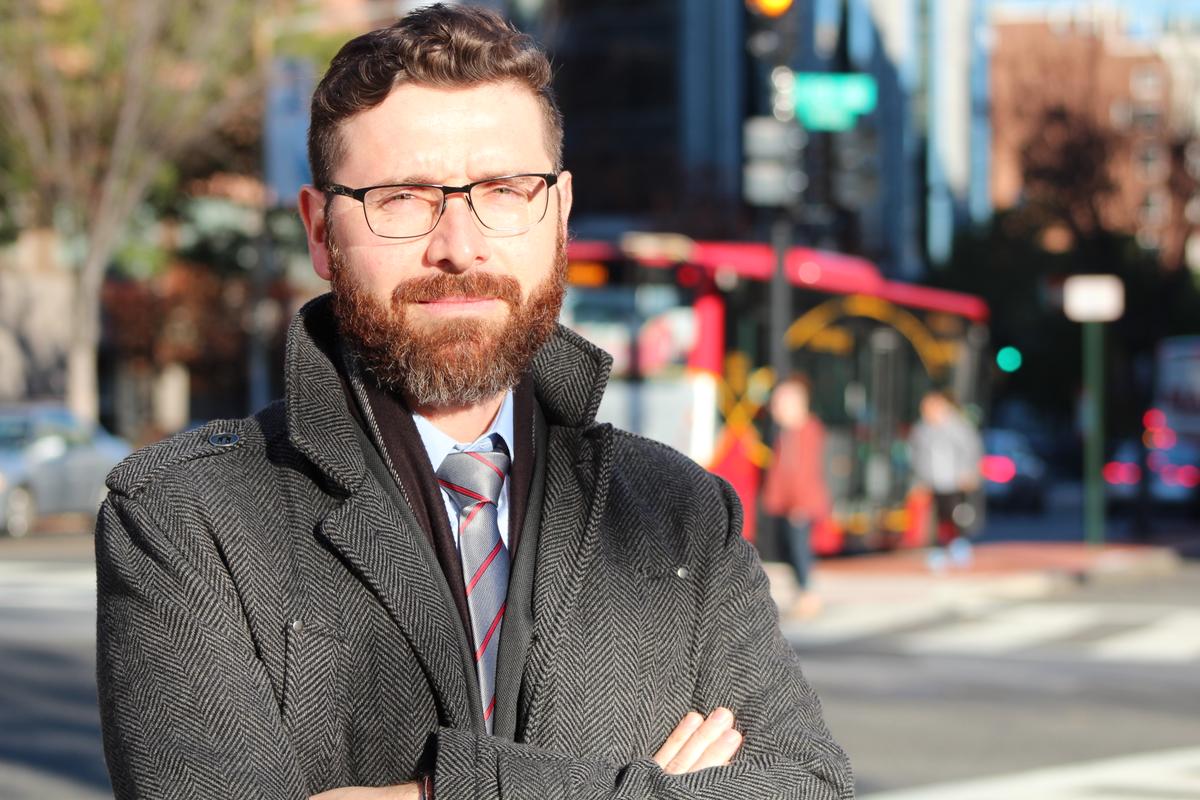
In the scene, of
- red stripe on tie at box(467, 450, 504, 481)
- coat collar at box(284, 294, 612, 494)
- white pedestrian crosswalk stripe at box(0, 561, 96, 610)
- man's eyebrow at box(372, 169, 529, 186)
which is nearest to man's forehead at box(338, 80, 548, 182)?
man's eyebrow at box(372, 169, 529, 186)

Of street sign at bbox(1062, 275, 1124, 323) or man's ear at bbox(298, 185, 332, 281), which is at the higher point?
man's ear at bbox(298, 185, 332, 281)

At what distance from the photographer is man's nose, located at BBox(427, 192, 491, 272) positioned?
229cm

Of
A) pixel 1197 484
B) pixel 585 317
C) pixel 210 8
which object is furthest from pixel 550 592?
pixel 1197 484

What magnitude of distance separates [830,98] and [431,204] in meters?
12.6

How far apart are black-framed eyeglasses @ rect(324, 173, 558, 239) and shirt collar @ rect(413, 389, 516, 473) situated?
229 millimetres

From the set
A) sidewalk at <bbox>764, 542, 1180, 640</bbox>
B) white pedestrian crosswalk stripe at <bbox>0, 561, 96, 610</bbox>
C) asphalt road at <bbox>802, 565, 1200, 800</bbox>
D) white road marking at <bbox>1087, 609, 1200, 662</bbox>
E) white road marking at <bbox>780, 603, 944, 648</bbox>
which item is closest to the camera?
asphalt road at <bbox>802, 565, 1200, 800</bbox>

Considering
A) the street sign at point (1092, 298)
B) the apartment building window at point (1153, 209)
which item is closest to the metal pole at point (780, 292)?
the street sign at point (1092, 298)

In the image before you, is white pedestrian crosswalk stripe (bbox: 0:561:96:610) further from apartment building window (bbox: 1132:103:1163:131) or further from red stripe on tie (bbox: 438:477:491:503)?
apartment building window (bbox: 1132:103:1163:131)

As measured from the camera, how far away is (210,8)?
2573cm

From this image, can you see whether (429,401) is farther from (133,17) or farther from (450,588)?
(133,17)

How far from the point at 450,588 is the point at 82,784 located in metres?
6.07

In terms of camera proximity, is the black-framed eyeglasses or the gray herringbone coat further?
the black-framed eyeglasses

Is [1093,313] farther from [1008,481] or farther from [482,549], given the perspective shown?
[482,549]

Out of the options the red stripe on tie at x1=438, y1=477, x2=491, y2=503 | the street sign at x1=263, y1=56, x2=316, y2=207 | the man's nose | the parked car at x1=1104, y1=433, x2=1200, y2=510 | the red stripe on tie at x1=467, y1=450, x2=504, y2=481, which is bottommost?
the parked car at x1=1104, y1=433, x2=1200, y2=510
